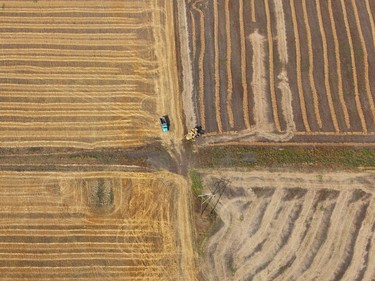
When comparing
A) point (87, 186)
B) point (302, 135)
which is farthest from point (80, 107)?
point (302, 135)

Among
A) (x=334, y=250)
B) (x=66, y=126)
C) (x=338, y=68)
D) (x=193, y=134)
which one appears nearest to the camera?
(x=334, y=250)

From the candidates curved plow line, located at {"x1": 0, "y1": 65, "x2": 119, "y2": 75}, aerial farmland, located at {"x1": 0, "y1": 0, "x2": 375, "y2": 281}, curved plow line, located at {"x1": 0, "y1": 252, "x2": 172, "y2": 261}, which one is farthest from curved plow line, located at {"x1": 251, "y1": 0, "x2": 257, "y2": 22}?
curved plow line, located at {"x1": 0, "y1": 252, "x2": 172, "y2": 261}

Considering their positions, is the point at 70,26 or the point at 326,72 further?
the point at 70,26

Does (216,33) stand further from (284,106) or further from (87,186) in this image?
(87,186)

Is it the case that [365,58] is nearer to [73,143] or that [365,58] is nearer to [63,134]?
[73,143]

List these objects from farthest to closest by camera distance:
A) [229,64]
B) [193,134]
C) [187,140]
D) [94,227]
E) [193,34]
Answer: [193,34] < [229,64] < [187,140] < [193,134] < [94,227]

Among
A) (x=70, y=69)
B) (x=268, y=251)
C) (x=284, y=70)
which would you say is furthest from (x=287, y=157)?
(x=70, y=69)
